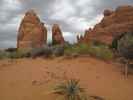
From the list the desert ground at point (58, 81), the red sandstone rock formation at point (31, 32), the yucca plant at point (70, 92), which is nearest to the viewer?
the yucca plant at point (70, 92)

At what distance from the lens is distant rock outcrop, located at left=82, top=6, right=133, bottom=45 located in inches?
1852

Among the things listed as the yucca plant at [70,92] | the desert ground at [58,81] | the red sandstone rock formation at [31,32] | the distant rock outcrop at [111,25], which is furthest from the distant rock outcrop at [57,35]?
the yucca plant at [70,92]

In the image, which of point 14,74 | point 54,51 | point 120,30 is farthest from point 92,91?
point 120,30

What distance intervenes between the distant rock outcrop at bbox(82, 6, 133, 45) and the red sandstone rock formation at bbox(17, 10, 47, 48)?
9.76 metres

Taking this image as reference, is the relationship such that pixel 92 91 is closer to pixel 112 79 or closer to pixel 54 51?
pixel 112 79

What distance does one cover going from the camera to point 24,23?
143ft

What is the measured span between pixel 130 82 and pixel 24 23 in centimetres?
3366

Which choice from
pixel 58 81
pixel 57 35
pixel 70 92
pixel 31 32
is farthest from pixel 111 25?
pixel 70 92

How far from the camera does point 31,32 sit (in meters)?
42.8

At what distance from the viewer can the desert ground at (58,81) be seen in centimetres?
870

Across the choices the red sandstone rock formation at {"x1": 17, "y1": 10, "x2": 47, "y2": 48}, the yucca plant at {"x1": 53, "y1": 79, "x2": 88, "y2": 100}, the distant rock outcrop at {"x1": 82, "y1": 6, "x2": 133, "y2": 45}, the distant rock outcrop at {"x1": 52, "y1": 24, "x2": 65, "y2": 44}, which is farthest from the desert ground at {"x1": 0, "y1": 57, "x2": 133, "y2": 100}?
the distant rock outcrop at {"x1": 82, "y1": 6, "x2": 133, "y2": 45}

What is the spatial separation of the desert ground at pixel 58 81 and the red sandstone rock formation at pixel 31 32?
Result: 96.5ft

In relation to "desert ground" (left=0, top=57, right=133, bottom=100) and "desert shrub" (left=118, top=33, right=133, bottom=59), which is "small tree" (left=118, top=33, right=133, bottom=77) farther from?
"desert ground" (left=0, top=57, right=133, bottom=100)

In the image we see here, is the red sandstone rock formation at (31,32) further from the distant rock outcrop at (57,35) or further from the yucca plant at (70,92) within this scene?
the yucca plant at (70,92)
